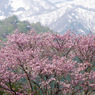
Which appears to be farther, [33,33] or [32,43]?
[33,33]

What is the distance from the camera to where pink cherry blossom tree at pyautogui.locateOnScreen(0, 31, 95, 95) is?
11.0 metres

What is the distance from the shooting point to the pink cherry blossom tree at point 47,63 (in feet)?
36.0

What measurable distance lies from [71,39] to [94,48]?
7.50 ft

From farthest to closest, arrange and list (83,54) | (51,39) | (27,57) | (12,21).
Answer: (12,21), (83,54), (51,39), (27,57)

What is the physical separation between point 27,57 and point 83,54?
6.56 m

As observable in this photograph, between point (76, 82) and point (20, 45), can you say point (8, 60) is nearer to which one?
point (20, 45)

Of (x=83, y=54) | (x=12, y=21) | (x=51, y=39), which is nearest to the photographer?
(x=51, y=39)

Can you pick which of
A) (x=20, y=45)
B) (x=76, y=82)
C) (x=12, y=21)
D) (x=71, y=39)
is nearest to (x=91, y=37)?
(x=71, y=39)

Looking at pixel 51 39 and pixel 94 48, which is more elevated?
pixel 51 39

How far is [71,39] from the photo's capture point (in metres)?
15.2

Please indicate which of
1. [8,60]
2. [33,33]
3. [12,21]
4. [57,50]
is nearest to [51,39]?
[57,50]

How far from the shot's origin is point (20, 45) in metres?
13.9

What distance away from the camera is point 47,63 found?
1114cm

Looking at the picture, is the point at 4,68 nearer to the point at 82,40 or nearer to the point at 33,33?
the point at 33,33
